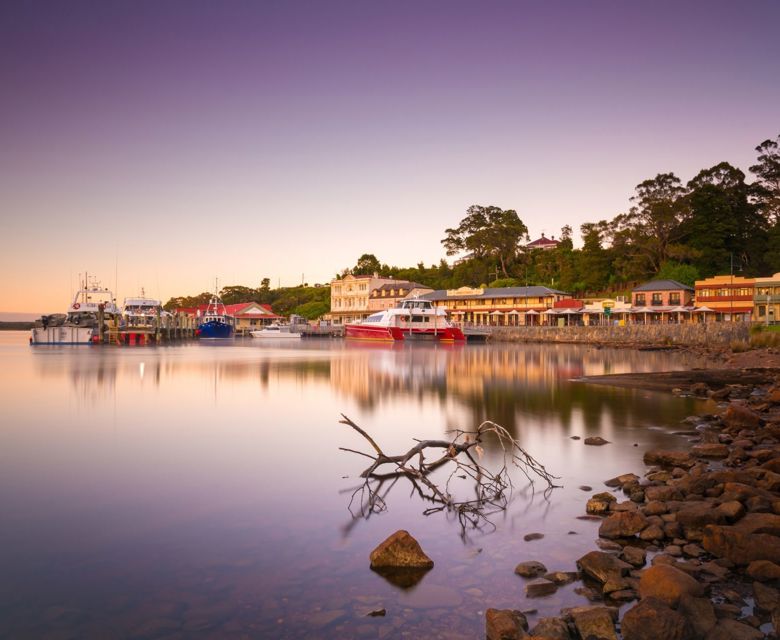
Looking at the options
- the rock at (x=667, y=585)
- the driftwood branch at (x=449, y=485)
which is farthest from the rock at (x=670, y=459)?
the rock at (x=667, y=585)

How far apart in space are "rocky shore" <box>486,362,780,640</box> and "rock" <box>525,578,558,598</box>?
11 mm

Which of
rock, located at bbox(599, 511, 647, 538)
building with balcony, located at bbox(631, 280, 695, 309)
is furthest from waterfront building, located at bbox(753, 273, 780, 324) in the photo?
rock, located at bbox(599, 511, 647, 538)

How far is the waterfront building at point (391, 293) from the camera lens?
112 m

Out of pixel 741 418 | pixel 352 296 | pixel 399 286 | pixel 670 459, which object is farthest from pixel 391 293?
pixel 670 459

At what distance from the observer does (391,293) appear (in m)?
114

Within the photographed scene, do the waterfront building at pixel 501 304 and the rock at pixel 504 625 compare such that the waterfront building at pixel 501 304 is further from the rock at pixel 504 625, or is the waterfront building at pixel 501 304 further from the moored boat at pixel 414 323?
the rock at pixel 504 625

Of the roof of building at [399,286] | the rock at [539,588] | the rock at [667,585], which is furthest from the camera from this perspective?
the roof of building at [399,286]

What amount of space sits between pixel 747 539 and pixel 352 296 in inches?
4527

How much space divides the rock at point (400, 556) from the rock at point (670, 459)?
263 inches

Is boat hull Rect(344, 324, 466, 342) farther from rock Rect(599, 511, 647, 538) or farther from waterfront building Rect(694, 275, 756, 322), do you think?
rock Rect(599, 511, 647, 538)

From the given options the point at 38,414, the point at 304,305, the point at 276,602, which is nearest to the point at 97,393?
the point at 38,414

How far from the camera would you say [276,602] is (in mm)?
6500

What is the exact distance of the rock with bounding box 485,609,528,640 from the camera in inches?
215

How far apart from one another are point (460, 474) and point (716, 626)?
6.44 meters
